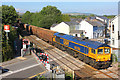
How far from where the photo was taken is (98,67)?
1875 centimetres

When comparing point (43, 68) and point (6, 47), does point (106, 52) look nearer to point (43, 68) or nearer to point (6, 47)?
point (43, 68)

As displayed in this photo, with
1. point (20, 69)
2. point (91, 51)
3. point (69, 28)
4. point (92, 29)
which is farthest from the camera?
point (69, 28)

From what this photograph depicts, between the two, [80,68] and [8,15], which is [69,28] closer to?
[8,15]

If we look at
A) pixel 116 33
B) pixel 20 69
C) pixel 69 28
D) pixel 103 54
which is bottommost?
pixel 20 69

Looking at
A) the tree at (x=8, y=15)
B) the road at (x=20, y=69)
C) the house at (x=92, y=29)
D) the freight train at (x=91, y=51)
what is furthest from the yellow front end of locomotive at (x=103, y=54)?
the house at (x=92, y=29)

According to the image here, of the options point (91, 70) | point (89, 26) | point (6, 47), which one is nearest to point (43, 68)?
point (91, 70)

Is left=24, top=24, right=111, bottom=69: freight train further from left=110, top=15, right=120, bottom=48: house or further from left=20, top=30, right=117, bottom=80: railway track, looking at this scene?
left=110, top=15, right=120, bottom=48: house

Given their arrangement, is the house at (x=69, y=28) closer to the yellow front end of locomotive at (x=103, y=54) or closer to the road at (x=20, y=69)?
the yellow front end of locomotive at (x=103, y=54)

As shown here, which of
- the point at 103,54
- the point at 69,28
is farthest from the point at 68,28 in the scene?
the point at 103,54

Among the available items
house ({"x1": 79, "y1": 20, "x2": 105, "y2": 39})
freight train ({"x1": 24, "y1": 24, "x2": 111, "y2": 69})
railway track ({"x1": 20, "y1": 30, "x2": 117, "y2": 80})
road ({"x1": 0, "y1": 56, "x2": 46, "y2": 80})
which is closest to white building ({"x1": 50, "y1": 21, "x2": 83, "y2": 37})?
house ({"x1": 79, "y1": 20, "x2": 105, "y2": 39})

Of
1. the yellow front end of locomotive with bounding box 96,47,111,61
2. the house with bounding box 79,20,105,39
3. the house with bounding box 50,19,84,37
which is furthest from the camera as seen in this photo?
the house with bounding box 50,19,84,37

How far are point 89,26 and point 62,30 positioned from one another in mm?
8957

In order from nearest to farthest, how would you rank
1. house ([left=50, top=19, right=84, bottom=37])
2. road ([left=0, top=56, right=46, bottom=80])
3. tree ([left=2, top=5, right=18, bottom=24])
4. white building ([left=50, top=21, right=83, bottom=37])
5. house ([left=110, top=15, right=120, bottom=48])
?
1. road ([left=0, top=56, right=46, bottom=80])
2. house ([left=110, top=15, right=120, bottom=48])
3. tree ([left=2, top=5, right=18, bottom=24])
4. house ([left=50, top=19, right=84, bottom=37])
5. white building ([left=50, top=21, right=83, bottom=37])

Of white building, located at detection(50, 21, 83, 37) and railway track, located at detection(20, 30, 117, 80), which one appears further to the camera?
white building, located at detection(50, 21, 83, 37)
